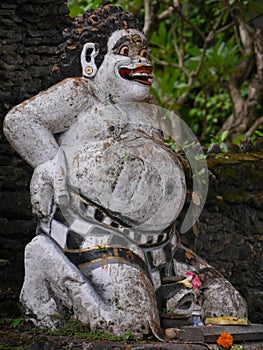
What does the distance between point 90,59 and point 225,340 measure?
169cm

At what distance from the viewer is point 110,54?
16.1 ft

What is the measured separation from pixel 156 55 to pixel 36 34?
5.31 metres

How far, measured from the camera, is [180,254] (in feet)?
16.7

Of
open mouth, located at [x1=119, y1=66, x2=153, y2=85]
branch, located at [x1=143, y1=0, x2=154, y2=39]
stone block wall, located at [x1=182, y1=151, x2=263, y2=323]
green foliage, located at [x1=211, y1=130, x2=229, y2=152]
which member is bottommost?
stone block wall, located at [x1=182, y1=151, x2=263, y2=323]

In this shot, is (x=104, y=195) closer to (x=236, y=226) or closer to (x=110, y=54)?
(x=110, y=54)

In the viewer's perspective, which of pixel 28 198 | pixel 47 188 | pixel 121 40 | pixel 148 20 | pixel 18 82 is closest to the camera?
pixel 47 188

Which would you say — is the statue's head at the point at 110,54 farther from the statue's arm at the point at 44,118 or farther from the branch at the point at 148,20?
the branch at the point at 148,20

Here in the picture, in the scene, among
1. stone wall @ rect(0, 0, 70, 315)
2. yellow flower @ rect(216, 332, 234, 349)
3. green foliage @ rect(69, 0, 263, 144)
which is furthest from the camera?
green foliage @ rect(69, 0, 263, 144)

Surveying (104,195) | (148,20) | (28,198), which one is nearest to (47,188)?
(104,195)

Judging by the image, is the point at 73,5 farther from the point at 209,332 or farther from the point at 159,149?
the point at 209,332

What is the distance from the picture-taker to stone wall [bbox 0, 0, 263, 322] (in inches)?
238

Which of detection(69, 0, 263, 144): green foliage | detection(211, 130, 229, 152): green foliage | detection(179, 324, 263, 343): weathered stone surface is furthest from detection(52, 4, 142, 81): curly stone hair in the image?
detection(69, 0, 263, 144): green foliage

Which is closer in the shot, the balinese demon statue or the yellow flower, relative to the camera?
the yellow flower

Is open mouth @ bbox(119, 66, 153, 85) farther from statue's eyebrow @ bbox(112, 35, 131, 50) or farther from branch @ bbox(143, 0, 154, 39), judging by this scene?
branch @ bbox(143, 0, 154, 39)
